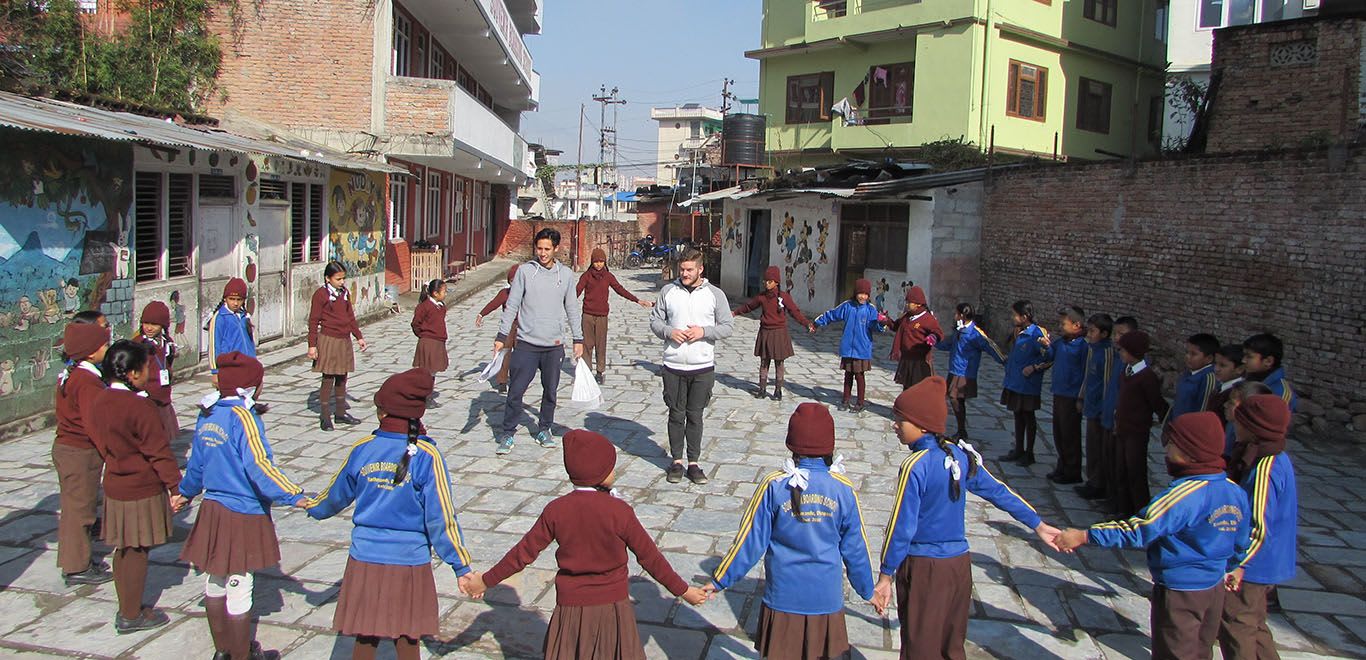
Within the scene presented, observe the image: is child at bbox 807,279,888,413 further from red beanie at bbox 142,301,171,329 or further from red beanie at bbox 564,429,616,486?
red beanie at bbox 564,429,616,486

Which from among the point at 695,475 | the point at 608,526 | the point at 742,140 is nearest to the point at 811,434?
the point at 608,526

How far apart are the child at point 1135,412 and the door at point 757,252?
16.3 m

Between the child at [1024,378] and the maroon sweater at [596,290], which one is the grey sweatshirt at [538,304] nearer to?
the maroon sweater at [596,290]

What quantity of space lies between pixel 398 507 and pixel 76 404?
2.51 metres

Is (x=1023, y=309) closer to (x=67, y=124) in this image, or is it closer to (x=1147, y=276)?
(x=1147, y=276)

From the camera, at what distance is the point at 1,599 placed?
488cm

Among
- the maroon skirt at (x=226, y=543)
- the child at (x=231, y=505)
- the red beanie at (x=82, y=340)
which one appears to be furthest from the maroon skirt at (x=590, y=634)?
the red beanie at (x=82, y=340)

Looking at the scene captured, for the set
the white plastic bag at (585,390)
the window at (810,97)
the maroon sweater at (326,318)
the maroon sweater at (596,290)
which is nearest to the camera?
the white plastic bag at (585,390)

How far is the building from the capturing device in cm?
2322

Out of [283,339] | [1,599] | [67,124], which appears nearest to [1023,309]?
[1,599]

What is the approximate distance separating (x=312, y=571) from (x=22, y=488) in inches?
114

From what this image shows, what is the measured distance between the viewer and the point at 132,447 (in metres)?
4.46

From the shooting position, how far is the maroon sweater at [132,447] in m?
4.38

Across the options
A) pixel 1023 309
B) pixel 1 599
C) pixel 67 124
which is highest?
pixel 67 124
